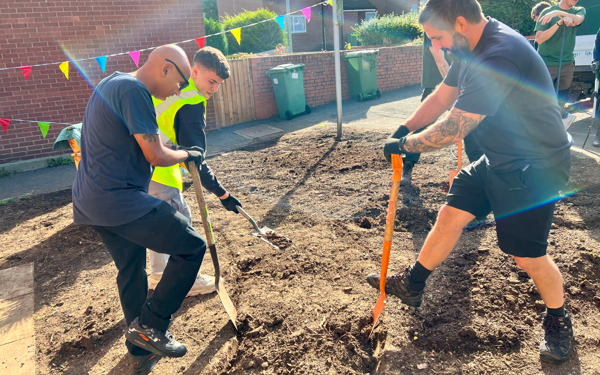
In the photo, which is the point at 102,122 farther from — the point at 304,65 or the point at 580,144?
the point at 304,65

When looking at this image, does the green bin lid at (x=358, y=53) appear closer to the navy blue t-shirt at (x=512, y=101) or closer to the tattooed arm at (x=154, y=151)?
the navy blue t-shirt at (x=512, y=101)

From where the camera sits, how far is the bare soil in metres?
2.52

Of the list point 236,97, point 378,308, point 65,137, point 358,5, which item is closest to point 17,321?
point 65,137

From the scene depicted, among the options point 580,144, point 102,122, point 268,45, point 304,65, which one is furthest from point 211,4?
point 102,122

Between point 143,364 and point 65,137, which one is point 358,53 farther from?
point 143,364

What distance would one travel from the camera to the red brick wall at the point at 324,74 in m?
10.7

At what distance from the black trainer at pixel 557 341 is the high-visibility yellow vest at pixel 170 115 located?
267cm

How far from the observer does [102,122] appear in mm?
2148

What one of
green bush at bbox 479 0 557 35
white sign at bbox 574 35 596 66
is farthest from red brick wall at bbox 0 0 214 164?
green bush at bbox 479 0 557 35

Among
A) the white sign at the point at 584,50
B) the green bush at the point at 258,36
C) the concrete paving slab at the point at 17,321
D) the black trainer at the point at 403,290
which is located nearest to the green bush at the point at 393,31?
the green bush at the point at 258,36

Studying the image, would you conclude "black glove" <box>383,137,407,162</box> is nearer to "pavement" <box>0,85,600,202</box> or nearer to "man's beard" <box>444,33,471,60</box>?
"man's beard" <box>444,33,471,60</box>

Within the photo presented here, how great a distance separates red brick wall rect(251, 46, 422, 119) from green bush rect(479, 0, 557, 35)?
3798mm

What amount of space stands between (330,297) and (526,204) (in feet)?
5.07

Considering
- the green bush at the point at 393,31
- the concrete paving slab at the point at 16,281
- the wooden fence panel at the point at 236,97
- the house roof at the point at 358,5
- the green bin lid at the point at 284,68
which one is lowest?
the concrete paving slab at the point at 16,281
